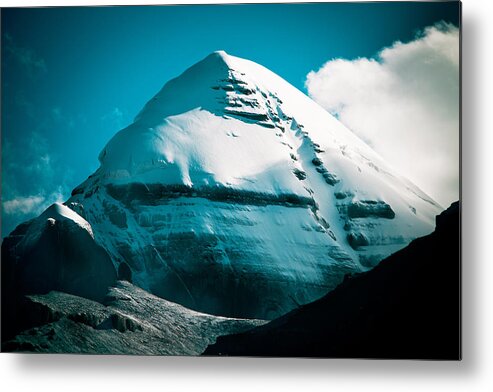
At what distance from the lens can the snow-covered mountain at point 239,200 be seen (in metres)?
8.48

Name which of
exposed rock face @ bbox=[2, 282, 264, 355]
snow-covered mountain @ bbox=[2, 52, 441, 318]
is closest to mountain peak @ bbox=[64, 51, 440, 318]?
snow-covered mountain @ bbox=[2, 52, 441, 318]

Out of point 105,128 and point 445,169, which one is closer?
point 445,169

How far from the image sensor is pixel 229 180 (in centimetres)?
881

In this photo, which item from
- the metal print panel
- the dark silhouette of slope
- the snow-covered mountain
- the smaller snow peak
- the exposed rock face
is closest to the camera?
the dark silhouette of slope

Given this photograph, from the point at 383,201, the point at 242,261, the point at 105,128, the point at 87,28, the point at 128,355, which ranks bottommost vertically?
the point at 128,355

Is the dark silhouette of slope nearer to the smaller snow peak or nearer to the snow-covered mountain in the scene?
the snow-covered mountain

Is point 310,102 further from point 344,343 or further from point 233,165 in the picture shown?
point 344,343

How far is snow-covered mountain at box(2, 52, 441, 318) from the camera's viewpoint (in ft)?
27.8

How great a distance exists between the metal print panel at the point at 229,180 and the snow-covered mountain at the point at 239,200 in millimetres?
20

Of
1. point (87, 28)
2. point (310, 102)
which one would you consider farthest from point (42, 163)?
point (310, 102)

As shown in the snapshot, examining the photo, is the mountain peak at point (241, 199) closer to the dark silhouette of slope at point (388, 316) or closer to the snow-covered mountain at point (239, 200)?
the snow-covered mountain at point (239, 200)

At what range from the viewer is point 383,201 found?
8484mm

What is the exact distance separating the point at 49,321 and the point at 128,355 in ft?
2.64

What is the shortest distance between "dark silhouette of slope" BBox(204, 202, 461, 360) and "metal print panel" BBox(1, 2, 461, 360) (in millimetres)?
17
